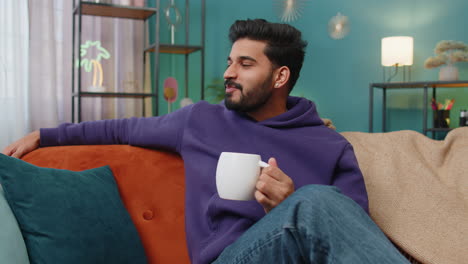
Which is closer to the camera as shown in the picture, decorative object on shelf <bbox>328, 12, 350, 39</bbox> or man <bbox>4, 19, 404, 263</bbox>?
man <bbox>4, 19, 404, 263</bbox>

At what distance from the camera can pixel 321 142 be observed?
150 centimetres

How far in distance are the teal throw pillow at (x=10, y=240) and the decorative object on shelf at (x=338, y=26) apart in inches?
143

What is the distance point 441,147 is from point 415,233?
389mm

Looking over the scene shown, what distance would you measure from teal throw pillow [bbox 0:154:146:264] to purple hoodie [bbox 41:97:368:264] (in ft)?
0.71

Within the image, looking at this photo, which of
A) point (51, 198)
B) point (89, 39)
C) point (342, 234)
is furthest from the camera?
point (89, 39)

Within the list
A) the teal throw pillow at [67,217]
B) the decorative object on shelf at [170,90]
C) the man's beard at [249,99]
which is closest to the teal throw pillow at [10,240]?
the teal throw pillow at [67,217]

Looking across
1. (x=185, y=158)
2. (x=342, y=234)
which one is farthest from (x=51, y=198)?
(x=342, y=234)

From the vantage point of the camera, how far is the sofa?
56.0 inches

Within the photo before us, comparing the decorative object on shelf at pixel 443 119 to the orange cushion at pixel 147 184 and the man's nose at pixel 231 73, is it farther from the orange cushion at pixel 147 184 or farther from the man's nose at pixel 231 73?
the orange cushion at pixel 147 184

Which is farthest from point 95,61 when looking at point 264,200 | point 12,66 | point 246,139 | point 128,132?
point 264,200

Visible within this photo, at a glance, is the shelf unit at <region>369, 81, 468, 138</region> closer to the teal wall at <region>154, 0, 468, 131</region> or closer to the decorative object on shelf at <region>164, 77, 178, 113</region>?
the teal wall at <region>154, 0, 468, 131</region>

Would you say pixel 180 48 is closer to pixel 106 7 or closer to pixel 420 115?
pixel 106 7

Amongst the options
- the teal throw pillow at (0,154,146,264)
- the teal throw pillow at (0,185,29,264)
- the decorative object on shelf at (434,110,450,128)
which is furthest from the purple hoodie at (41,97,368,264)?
the decorative object on shelf at (434,110,450,128)

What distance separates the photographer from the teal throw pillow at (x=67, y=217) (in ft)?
3.72
